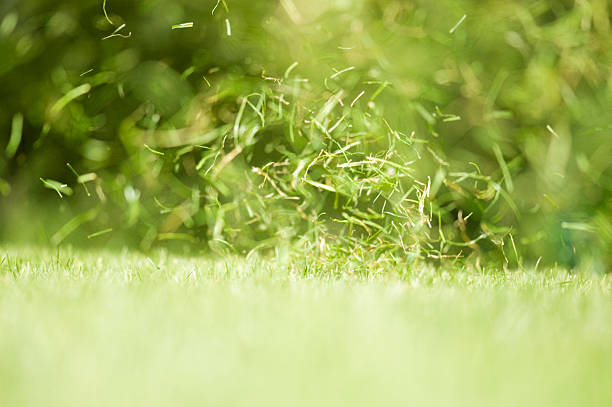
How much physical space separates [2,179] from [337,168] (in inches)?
40.9

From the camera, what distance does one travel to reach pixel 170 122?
171 centimetres

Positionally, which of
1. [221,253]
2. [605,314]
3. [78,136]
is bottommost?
[221,253]

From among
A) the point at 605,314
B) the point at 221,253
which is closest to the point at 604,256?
the point at 605,314

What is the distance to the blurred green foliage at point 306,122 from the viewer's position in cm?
157

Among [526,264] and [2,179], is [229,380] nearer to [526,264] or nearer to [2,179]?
[526,264]

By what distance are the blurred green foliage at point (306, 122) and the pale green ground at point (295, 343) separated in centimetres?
49

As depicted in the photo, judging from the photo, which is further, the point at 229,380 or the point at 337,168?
the point at 337,168

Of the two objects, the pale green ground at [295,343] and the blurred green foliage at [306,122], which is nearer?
the pale green ground at [295,343]

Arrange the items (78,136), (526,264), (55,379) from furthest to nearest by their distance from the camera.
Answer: (78,136), (526,264), (55,379)

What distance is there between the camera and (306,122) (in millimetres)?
1551

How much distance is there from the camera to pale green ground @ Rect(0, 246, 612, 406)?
58cm

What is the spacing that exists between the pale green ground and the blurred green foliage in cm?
49

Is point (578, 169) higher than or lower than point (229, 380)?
lower

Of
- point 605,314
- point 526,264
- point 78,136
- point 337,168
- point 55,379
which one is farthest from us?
point 78,136
